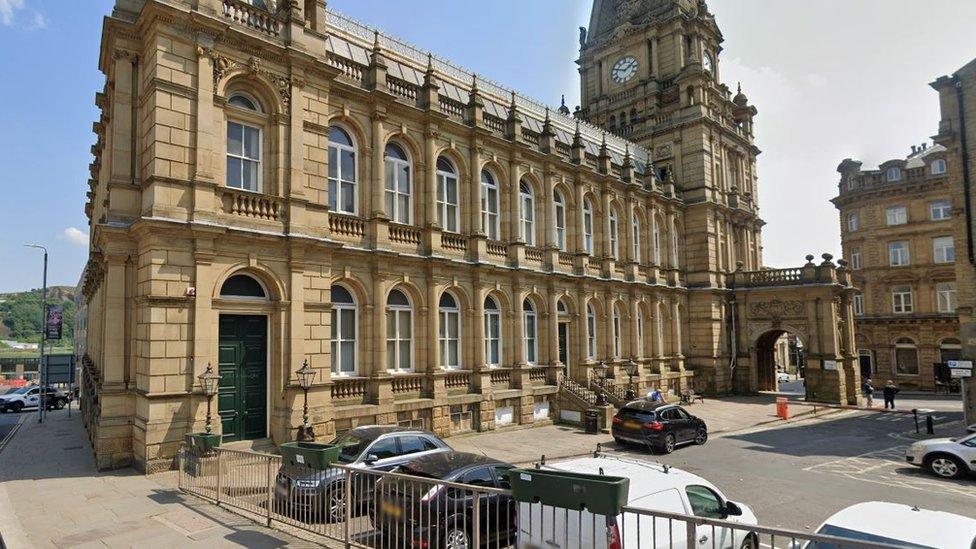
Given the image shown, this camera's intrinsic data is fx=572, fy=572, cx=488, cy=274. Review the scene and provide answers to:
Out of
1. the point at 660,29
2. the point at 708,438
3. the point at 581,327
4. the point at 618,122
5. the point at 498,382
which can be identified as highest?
the point at 660,29

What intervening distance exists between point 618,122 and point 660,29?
6.66m

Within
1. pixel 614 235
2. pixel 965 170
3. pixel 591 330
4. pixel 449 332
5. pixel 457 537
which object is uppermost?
pixel 965 170

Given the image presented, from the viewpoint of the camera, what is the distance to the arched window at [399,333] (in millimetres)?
19703

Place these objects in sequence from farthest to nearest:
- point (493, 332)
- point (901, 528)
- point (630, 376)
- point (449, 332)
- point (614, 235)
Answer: point (614, 235) → point (630, 376) → point (493, 332) → point (449, 332) → point (901, 528)

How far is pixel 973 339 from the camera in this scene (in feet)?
76.5

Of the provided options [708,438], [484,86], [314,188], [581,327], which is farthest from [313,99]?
[708,438]

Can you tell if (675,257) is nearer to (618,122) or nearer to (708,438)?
(618,122)

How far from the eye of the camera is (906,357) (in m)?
44.7

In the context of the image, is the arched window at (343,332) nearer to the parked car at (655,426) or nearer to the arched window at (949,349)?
the parked car at (655,426)

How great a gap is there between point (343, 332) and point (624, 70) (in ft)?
105

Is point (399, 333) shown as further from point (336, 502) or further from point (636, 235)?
point (636, 235)

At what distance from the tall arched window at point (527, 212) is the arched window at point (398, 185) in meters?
6.48

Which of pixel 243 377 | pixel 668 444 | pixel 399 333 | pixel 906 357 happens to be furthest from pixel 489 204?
pixel 906 357

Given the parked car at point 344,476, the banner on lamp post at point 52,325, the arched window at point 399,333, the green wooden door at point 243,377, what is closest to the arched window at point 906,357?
the arched window at point 399,333
